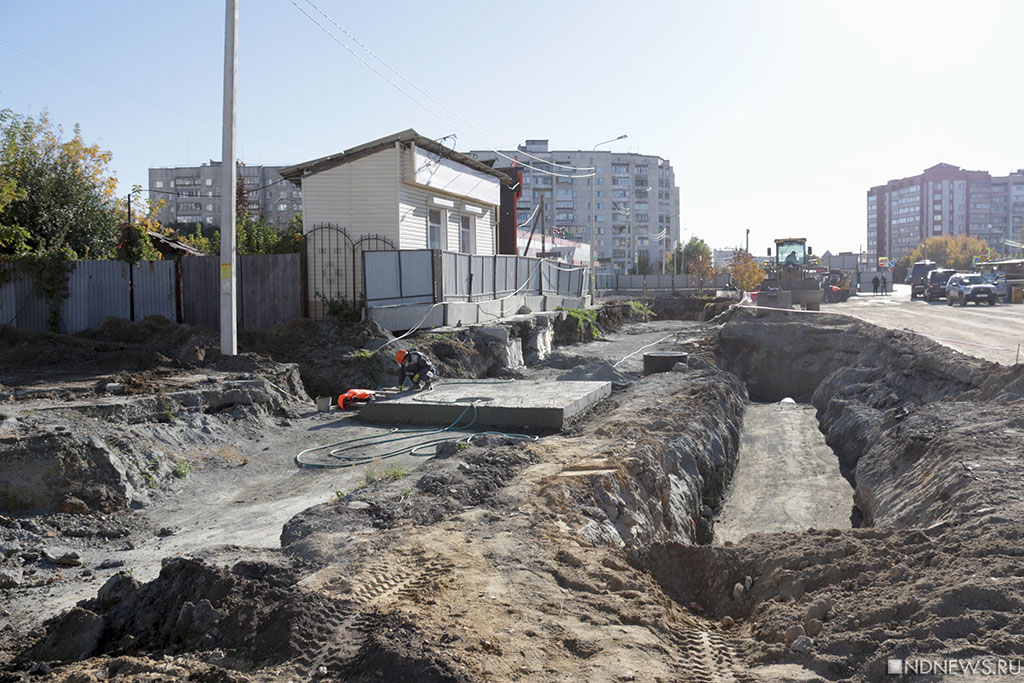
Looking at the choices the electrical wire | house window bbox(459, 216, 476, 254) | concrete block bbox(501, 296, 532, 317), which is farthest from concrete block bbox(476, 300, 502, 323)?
the electrical wire

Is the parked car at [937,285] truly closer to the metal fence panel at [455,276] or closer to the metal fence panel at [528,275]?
the metal fence panel at [528,275]

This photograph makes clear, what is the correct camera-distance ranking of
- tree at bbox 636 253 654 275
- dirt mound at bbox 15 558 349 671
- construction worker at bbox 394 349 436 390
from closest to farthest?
dirt mound at bbox 15 558 349 671 < construction worker at bbox 394 349 436 390 < tree at bbox 636 253 654 275

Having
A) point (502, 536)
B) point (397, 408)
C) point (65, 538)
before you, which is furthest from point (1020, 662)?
point (397, 408)

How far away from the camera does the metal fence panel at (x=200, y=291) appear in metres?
17.2

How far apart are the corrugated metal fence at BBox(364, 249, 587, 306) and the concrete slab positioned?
15.4ft

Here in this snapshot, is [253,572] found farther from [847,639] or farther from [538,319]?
[538,319]

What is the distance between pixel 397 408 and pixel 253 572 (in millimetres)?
7139

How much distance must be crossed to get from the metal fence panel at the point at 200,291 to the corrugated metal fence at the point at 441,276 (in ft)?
11.9

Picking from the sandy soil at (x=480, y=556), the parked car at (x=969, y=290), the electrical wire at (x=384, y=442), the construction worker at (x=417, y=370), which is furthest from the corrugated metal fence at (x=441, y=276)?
the parked car at (x=969, y=290)

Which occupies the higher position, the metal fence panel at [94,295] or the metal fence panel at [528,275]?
the metal fence panel at [528,275]

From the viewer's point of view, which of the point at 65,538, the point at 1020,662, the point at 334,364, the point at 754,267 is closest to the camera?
the point at 1020,662

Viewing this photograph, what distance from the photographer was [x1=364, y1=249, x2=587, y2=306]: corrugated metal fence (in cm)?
1734

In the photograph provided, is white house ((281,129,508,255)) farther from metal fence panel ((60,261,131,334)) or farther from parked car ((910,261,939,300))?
parked car ((910,261,939,300))

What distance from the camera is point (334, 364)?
14.6 metres
